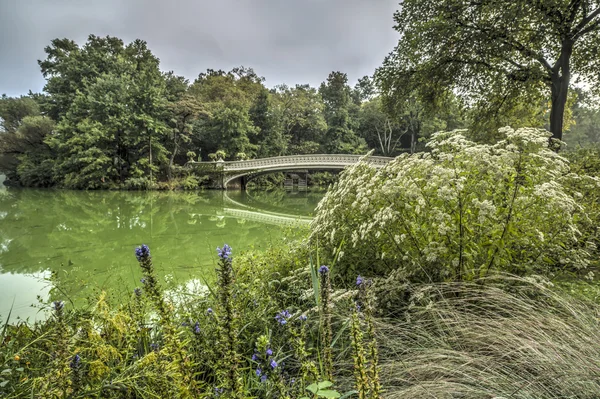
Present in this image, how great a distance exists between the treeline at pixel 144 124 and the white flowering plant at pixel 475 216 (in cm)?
1431

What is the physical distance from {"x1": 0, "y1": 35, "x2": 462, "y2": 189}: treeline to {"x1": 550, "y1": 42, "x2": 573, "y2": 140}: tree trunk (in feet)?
26.0

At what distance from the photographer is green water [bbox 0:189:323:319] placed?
4152mm

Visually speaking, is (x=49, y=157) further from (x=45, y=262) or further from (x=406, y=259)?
(x=406, y=259)

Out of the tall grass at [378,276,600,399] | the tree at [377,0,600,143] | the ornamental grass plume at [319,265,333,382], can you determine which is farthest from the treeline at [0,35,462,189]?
the ornamental grass plume at [319,265,333,382]

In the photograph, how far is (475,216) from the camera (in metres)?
2.28

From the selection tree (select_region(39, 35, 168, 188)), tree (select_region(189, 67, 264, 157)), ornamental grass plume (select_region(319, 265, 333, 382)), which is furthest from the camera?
tree (select_region(189, 67, 264, 157))

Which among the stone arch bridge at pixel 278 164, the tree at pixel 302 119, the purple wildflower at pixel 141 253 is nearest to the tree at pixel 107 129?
the stone arch bridge at pixel 278 164

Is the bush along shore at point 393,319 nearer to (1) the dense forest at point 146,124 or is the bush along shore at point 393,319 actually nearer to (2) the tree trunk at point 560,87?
(2) the tree trunk at point 560,87

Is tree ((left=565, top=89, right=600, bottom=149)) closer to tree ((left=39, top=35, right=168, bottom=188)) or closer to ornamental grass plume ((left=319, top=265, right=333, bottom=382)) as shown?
tree ((left=39, top=35, right=168, bottom=188))

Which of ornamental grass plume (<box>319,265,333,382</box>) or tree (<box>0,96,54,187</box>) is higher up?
tree (<box>0,96,54,187</box>)

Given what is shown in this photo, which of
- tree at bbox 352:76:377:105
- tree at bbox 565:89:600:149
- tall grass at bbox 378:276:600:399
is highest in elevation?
tree at bbox 352:76:377:105

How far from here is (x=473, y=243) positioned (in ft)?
6.84

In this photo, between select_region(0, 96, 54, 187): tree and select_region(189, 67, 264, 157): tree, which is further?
select_region(189, 67, 264, 157): tree

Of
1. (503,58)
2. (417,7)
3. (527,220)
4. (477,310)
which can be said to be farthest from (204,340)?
(417,7)
